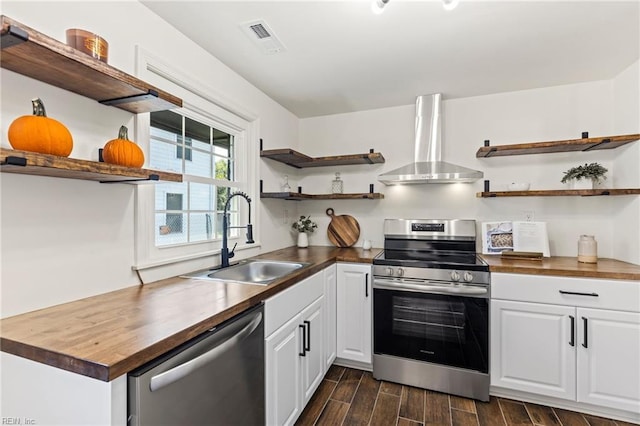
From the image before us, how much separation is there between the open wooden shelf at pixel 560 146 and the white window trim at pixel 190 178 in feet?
6.47

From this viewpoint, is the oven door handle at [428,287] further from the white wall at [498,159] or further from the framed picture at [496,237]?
the white wall at [498,159]

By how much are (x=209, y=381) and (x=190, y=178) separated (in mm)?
1292

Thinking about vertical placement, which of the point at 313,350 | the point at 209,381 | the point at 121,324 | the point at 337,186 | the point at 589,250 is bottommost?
the point at 313,350

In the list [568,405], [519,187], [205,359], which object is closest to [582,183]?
[519,187]

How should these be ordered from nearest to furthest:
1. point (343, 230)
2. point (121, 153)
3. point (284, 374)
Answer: point (121, 153)
point (284, 374)
point (343, 230)

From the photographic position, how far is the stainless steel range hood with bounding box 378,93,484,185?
8.63ft

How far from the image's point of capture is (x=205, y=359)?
3.53 feet

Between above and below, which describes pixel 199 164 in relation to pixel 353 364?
above

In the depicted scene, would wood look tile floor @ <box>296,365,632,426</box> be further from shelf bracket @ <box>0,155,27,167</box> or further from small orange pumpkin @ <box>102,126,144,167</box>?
shelf bracket @ <box>0,155,27,167</box>

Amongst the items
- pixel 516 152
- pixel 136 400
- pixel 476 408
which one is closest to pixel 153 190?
pixel 136 400

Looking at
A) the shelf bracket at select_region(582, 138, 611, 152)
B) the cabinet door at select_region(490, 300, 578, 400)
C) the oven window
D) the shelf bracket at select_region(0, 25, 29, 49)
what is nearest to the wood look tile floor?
the cabinet door at select_region(490, 300, 578, 400)

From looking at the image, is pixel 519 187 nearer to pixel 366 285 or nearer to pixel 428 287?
pixel 428 287

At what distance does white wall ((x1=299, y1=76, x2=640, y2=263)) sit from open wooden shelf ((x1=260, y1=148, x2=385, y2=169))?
171mm

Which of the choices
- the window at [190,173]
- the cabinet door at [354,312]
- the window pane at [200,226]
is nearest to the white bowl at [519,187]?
the cabinet door at [354,312]
